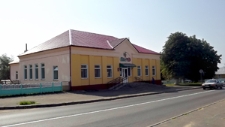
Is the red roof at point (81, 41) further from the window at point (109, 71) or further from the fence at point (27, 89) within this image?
the fence at point (27, 89)

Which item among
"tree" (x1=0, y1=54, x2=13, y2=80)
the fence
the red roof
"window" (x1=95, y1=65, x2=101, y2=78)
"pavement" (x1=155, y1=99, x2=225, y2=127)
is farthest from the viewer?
"tree" (x1=0, y1=54, x2=13, y2=80)

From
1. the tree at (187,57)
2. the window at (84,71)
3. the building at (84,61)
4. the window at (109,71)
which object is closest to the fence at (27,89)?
the building at (84,61)

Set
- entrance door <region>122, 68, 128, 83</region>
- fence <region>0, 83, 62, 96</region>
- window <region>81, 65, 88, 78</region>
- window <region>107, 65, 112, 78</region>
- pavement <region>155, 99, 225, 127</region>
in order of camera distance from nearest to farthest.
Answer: pavement <region>155, 99, 225, 127</region> → fence <region>0, 83, 62, 96</region> → window <region>81, 65, 88, 78</region> → window <region>107, 65, 112, 78</region> → entrance door <region>122, 68, 128, 83</region>

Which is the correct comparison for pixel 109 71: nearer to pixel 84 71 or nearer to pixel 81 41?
pixel 84 71

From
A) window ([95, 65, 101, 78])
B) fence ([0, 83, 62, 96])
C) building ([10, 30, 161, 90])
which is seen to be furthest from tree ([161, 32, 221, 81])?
fence ([0, 83, 62, 96])

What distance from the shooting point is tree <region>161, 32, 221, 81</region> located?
1880 inches

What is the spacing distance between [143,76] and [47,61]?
15.3 meters

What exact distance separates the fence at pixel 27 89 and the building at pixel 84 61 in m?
2.51

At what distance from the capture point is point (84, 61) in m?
29.9

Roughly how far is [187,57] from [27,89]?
111 feet

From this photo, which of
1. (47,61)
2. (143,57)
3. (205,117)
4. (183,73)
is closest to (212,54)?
(183,73)

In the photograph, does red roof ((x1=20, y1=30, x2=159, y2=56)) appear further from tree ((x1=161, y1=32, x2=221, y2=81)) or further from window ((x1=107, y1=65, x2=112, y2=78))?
tree ((x1=161, y1=32, x2=221, y2=81))

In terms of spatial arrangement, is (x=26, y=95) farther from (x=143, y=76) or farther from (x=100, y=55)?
(x=143, y=76)

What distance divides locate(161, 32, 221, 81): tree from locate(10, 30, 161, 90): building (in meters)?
10.5
